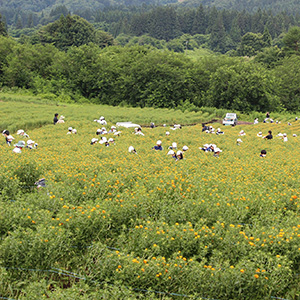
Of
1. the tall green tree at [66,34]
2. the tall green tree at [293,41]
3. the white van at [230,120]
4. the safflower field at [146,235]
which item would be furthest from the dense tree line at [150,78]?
the safflower field at [146,235]

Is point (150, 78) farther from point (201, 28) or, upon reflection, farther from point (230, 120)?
point (201, 28)

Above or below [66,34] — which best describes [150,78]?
below

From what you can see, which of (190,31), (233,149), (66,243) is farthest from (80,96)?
(190,31)

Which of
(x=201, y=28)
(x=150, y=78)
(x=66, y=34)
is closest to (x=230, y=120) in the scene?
(x=150, y=78)

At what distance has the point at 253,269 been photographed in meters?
6.07

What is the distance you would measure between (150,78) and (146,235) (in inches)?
1878

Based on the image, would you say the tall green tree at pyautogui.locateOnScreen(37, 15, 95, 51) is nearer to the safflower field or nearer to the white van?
the white van

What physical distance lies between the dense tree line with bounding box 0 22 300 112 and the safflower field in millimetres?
40550

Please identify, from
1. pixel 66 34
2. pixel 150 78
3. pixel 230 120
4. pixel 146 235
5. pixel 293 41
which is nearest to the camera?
pixel 146 235

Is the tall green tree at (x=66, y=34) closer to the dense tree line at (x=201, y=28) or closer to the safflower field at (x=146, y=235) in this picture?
the dense tree line at (x=201, y=28)

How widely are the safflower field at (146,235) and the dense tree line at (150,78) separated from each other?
4055 centimetres

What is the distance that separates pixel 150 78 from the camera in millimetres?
52938

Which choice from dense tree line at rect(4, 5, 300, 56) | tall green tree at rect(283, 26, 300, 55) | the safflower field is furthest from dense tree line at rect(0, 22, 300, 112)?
dense tree line at rect(4, 5, 300, 56)

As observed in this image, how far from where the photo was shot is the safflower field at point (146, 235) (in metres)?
A: 6.04
